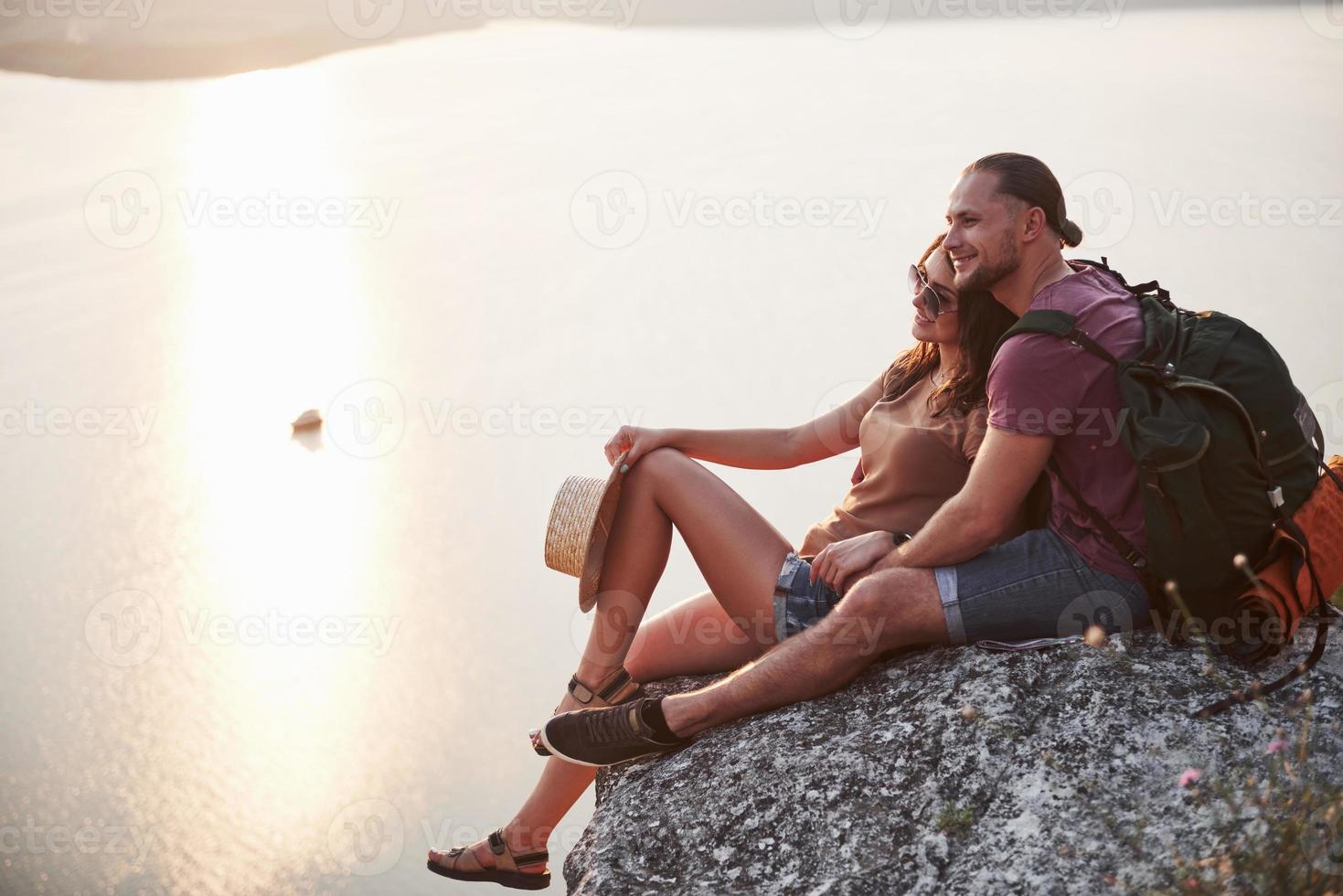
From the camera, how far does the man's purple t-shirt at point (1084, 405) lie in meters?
2.06

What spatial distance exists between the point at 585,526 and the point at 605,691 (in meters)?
0.38

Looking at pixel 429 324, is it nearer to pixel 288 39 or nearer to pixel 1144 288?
pixel 288 39

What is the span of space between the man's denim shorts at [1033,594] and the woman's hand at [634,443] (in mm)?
736

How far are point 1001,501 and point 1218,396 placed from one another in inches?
15.8

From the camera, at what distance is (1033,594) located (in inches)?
85.7

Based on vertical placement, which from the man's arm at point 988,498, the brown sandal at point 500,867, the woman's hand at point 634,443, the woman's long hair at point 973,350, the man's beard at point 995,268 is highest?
the man's beard at point 995,268

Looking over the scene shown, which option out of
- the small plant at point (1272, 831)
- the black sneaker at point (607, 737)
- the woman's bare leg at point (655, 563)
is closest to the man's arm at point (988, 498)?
the woman's bare leg at point (655, 563)

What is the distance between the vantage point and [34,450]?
21.2 feet

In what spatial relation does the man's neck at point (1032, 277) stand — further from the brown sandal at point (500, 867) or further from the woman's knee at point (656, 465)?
the brown sandal at point (500, 867)

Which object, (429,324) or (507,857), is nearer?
(507,857)

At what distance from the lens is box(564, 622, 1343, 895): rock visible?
5.97 feet

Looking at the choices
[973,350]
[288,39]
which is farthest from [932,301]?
[288,39]

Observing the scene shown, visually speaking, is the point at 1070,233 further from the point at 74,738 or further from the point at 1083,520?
the point at 74,738

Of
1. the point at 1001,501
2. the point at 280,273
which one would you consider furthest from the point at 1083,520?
the point at 280,273
